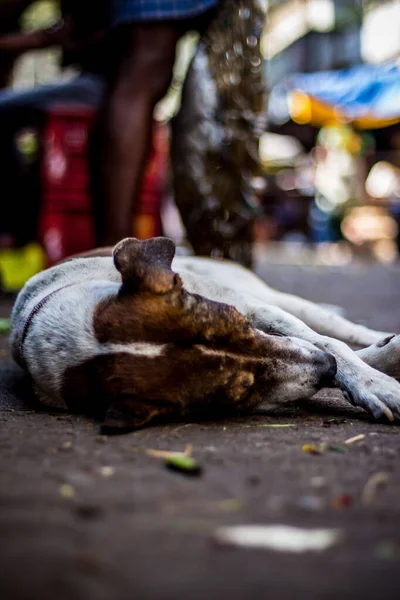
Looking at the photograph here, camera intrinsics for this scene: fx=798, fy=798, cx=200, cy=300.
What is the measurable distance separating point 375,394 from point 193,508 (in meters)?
1.21

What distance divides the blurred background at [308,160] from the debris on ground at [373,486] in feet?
17.2

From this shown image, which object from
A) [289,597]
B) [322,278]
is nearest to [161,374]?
[289,597]

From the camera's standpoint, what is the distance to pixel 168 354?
8.43ft

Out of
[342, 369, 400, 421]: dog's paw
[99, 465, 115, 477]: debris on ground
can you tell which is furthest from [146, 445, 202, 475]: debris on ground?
[342, 369, 400, 421]: dog's paw

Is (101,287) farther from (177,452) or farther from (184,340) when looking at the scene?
(177,452)

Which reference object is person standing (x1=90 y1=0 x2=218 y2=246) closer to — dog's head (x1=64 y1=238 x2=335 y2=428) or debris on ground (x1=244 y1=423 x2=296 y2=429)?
dog's head (x1=64 y1=238 x2=335 y2=428)

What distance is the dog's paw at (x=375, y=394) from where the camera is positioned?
9.06ft

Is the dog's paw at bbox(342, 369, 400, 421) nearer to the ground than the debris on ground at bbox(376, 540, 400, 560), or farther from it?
nearer to the ground

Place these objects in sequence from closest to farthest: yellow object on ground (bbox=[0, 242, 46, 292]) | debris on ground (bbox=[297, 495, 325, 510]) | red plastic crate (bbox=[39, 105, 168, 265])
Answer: debris on ground (bbox=[297, 495, 325, 510]), yellow object on ground (bbox=[0, 242, 46, 292]), red plastic crate (bbox=[39, 105, 168, 265])

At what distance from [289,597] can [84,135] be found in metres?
6.58

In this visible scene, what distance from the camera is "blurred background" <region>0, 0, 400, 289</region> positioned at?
747 cm

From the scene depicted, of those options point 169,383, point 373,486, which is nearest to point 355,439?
point 373,486

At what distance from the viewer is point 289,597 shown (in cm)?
142

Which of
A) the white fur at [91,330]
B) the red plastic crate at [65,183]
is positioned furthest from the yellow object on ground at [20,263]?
the white fur at [91,330]
